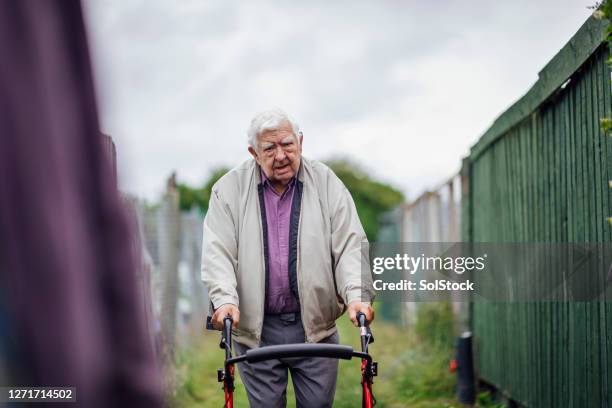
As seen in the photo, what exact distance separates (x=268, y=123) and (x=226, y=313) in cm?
78

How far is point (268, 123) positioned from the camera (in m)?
3.43

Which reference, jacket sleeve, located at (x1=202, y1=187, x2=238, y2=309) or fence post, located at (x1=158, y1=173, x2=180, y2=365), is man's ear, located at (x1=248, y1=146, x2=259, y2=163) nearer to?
jacket sleeve, located at (x1=202, y1=187, x2=238, y2=309)

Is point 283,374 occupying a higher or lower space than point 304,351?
lower

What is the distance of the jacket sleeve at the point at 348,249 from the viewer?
3332 millimetres

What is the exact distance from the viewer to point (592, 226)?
12.6 ft

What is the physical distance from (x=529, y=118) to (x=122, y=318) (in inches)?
186

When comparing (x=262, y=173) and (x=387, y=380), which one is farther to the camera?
(x=387, y=380)

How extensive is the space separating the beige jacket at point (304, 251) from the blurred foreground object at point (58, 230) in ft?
7.70

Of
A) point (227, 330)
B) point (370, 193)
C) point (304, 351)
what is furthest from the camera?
point (370, 193)

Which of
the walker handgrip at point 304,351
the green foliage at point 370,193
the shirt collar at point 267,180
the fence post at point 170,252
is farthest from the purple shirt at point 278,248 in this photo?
the green foliage at point 370,193

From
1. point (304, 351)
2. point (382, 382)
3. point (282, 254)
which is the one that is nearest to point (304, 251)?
point (282, 254)

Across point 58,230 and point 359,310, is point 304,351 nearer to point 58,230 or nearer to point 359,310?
point 359,310

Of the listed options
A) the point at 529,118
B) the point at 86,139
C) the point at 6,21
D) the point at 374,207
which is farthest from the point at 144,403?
the point at 374,207

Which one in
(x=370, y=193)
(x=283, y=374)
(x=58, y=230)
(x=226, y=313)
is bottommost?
(x=283, y=374)
